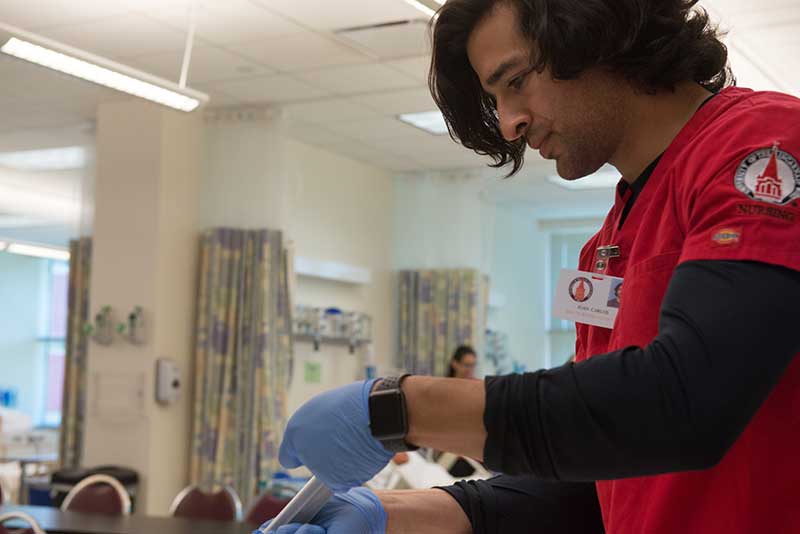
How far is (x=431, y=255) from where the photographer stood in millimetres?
8953

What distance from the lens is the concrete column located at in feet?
22.3

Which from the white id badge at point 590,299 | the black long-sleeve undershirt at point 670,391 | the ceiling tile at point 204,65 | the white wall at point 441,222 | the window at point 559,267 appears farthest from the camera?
the window at point 559,267

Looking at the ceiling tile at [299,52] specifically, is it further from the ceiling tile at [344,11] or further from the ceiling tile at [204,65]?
the ceiling tile at [344,11]

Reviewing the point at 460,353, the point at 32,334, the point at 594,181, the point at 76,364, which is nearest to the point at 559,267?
the point at 594,181

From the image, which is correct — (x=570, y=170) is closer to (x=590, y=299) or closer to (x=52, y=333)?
(x=590, y=299)

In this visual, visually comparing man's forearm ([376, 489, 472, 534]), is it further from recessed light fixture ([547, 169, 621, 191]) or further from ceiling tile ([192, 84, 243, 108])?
recessed light fixture ([547, 169, 621, 191])

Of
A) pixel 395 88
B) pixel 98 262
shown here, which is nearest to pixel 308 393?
pixel 98 262

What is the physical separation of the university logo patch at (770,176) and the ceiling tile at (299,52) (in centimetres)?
468

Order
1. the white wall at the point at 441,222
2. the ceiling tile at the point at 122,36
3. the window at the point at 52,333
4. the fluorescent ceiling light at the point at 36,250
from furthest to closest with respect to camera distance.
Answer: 1. the window at the point at 52,333
2. the fluorescent ceiling light at the point at 36,250
3. the white wall at the point at 441,222
4. the ceiling tile at the point at 122,36

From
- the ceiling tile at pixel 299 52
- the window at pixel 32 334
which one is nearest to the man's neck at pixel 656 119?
the ceiling tile at pixel 299 52

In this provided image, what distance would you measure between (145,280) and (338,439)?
5987mm

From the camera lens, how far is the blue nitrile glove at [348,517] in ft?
4.06

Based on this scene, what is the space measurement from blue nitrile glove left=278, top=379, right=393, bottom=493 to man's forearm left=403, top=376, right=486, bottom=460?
2.2 inches

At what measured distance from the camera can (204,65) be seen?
6074 mm
